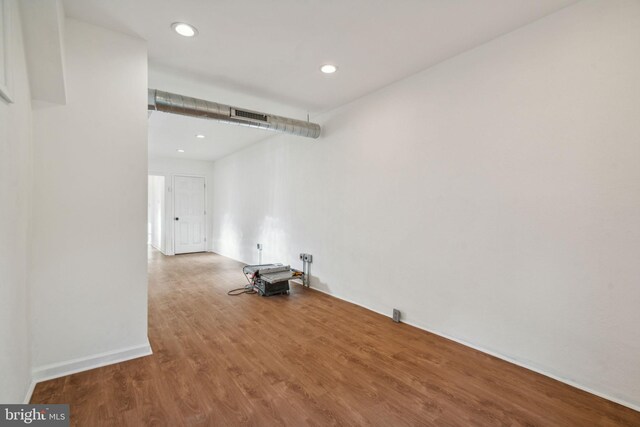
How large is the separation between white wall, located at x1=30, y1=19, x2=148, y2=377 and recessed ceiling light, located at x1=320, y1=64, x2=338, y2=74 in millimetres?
1585

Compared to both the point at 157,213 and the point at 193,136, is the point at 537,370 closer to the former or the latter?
the point at 193,136

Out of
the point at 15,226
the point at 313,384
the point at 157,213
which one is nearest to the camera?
the point at 15,226

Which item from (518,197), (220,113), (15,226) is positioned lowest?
(15,226)

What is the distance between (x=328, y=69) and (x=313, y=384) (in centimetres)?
280

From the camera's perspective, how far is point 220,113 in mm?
3186

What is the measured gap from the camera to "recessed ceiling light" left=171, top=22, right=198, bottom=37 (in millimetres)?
2115

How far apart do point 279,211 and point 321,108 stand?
202 centimetres

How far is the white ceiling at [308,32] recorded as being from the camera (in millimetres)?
1921

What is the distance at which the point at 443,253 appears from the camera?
2678mm

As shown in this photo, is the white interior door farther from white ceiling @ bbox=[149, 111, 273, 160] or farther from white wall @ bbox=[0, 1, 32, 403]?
white wall @ bbox=[0, 1, 32, 403]

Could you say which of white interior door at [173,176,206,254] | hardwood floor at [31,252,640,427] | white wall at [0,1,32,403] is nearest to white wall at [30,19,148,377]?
white wall at [0,1,32,403]

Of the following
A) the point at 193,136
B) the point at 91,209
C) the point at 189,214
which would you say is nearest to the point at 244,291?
the point at 91,209

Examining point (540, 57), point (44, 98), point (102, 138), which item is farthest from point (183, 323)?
point (540, 57)

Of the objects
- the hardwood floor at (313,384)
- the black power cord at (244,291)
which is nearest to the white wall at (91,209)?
the hardwood floor at (313,384)
